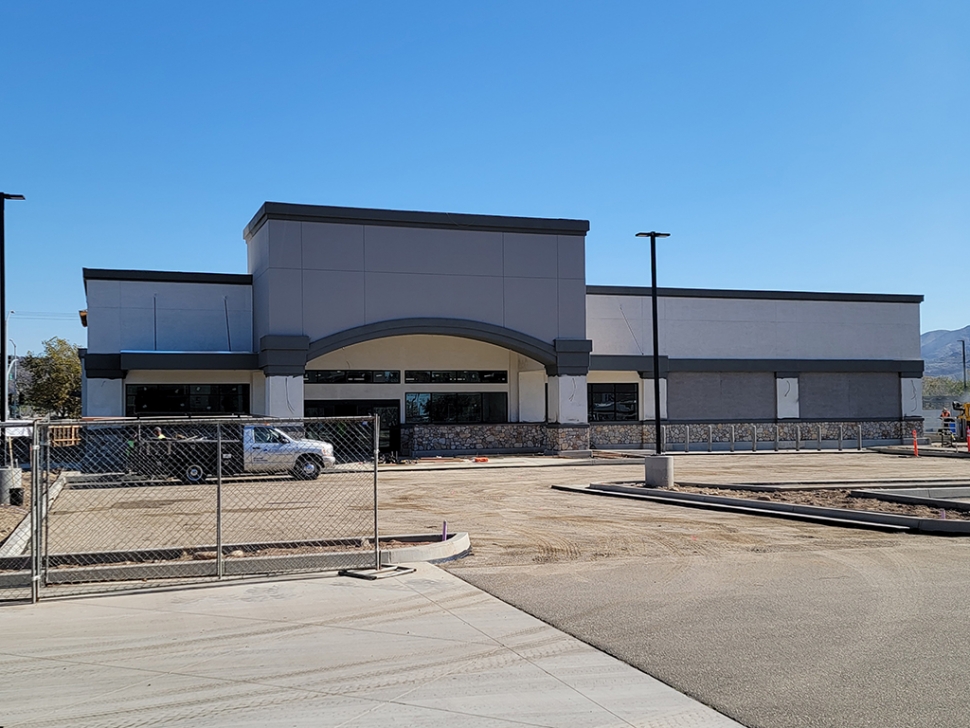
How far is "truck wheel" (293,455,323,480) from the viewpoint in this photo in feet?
71.1

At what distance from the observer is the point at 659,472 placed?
22.8m

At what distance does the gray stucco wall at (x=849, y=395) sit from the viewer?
4406 centimetres

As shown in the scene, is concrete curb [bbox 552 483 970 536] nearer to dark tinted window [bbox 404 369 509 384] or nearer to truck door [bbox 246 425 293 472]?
truck door [bbox 246 425 293 472]

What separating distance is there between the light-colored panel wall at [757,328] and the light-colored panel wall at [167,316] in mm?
15197

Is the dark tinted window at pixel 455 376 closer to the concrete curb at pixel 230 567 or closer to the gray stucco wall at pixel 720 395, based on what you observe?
the gray stucco wall at pixel 720 395

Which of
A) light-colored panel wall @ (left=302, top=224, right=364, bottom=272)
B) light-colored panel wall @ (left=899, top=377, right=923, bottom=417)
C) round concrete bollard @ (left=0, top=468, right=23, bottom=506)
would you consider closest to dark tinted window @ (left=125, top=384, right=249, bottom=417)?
light-colored panel wall @ (left=302, top=224, right=364, bottom=272)

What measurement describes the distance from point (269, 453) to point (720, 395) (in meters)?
24.3

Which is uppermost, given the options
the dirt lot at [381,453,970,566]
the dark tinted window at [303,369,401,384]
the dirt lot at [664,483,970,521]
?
the dark tinted window at [303,369,401,384]

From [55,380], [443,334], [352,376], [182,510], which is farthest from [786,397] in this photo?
[55,380]

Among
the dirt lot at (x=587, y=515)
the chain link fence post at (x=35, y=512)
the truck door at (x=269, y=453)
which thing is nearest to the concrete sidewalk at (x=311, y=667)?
the chain link fence post at (x=35, y=512)

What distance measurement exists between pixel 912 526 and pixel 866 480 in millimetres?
9559

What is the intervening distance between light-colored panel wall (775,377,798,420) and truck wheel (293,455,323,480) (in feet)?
83.6

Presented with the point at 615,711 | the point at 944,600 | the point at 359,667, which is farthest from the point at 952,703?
the point at 359,667

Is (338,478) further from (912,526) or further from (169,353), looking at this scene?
(912,526)
